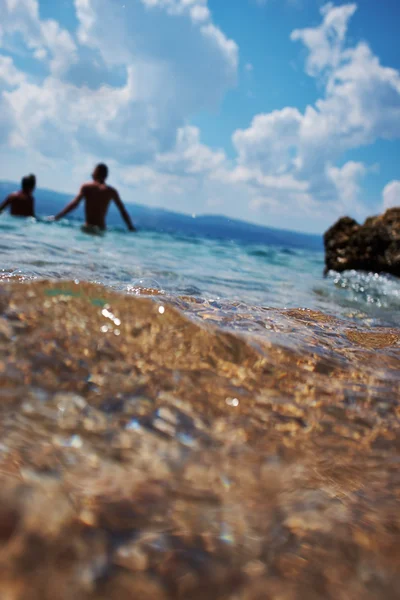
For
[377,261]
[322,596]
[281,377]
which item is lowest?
[322,596]

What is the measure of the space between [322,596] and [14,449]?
66 centimetres

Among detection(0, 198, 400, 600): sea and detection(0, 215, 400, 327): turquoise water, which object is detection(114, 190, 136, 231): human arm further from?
detection(0, 198, 400, 600): sea

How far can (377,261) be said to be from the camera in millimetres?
8242

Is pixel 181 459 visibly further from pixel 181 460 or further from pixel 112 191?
pixel 112 191

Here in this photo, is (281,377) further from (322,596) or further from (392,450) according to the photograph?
(322,596)

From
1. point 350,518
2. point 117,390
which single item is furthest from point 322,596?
point 117,390

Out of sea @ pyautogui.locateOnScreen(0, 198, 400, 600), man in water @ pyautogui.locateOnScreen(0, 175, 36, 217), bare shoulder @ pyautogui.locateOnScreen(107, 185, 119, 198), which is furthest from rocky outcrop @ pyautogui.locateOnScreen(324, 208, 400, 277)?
man in water @ pyautogui.locateOnScreen(0, 175, 36, 217)

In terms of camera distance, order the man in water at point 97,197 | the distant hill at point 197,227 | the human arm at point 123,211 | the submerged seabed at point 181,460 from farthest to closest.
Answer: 1. the distant hill at point 197,227
2. the man in water at point 97,197
3. the human arm at point 123,211
4. the submerged seabed at point 181,460

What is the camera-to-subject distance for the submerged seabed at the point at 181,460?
63 cm

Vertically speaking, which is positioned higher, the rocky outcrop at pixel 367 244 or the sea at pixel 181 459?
the rocky outcrop at pixel 367 244

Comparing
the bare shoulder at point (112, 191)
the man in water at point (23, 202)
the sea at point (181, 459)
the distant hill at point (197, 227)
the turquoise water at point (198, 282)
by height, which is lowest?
the sea at point (181, 459)

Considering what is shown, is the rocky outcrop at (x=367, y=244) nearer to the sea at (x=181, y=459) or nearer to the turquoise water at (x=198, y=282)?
the turquoise water at (x=198, y=282)

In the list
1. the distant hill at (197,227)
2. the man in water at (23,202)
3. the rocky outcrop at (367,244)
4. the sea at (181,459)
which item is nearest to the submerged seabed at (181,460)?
the sea at (181,459)

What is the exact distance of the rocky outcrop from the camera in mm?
8047
